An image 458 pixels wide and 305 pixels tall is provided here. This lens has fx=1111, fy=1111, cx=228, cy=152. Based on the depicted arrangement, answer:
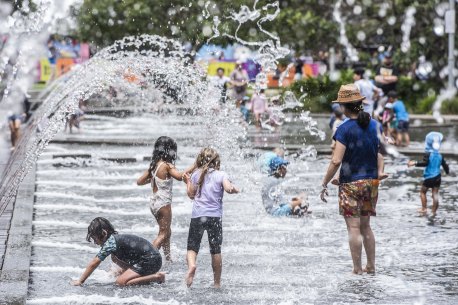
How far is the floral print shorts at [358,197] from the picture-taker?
986cm

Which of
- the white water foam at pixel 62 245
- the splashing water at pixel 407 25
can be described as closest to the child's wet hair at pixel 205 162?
the white water foam at pixel 62 245

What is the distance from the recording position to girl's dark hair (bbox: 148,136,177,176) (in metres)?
10.1

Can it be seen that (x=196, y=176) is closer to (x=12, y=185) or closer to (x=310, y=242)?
(x=310, y=242)

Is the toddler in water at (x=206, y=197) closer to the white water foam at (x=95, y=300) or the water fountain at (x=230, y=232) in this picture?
the water fountain at (x=230, y=232)

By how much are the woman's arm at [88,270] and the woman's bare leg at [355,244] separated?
223 cm

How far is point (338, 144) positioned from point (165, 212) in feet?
5.77

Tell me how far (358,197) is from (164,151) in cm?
181

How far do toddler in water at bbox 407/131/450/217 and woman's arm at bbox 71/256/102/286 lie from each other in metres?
5.27

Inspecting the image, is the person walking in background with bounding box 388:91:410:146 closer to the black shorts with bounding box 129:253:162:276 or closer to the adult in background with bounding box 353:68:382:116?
the adult in background with bounding box 353:68:382:116

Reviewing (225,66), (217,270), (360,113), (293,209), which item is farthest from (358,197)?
(225,66)

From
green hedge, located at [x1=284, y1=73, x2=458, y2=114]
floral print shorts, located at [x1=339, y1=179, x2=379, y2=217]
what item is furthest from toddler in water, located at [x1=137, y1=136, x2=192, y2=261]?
green hedge, located at [x1=284, y1=73, x2=458, y2=114]

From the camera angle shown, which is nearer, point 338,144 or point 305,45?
point 338,144

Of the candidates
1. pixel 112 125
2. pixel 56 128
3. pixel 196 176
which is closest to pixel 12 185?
pixel 56 128

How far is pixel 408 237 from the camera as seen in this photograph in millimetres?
11633
